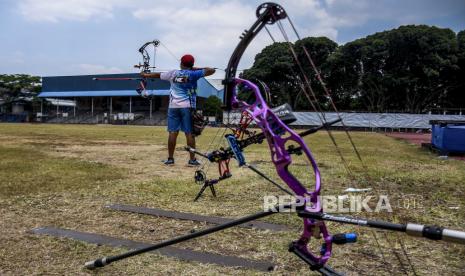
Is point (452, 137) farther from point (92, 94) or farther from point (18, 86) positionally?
point (18, 86)

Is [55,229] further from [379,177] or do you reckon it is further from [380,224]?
[379,177]

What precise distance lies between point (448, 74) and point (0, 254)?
51.9m

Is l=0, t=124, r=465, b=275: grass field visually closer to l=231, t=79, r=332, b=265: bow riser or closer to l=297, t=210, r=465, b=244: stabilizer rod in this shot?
l=231, t=79, r=332, b=265: bow riser

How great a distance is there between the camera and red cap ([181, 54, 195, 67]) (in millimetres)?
8172

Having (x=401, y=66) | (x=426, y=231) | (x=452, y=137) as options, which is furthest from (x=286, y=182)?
(x=401, y=66)

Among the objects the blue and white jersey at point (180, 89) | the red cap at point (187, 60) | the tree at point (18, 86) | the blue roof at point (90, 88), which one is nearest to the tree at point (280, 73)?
the red cap at point (187, 60)

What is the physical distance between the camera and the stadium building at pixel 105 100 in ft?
209

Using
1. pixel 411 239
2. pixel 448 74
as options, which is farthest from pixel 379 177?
pixel 448 74

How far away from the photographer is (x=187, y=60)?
822 cm

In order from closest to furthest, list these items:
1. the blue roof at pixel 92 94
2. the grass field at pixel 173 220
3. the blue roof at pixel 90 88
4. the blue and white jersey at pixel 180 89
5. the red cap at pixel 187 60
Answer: the grass field at pixel 173 220 → the red cap at pixel 187 60 → the blue and white jersey at pixel 180 89 → the blue roof at pixel 90 88 → the blue roof at pixel 92 94

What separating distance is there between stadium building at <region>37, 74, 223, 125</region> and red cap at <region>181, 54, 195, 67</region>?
5409 cm

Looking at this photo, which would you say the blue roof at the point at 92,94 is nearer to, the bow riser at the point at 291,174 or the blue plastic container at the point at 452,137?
the blue plastic container at the point at 452,137

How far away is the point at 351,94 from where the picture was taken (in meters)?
51.9

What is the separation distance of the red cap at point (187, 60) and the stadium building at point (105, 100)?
54.1 meters
